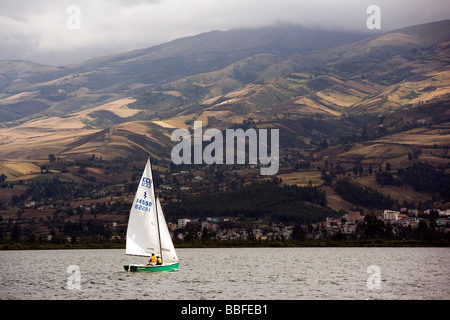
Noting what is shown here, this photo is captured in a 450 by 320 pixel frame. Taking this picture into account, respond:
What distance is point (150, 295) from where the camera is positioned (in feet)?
306

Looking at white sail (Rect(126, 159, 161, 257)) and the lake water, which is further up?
white sail (Rect(126, 159, 161, 257))

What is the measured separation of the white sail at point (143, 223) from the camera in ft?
363

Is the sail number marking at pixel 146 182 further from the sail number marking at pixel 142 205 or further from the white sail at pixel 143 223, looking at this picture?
the sail number marking at pixel 142 205

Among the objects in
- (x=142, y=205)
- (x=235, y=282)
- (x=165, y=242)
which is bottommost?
(x=235, y=282)

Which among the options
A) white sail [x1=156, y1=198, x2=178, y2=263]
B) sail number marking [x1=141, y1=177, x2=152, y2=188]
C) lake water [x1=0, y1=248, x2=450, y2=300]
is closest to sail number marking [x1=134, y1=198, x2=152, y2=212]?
sail number marking [x1=141, y1=177, x2=152, y2=188]

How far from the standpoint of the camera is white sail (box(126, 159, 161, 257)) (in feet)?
363

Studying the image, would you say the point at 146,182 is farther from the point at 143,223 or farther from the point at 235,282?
the point at 235,282

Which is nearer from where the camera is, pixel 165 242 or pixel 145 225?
pixel 145 225

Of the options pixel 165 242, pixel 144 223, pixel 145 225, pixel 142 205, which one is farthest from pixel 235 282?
pixel 142 205

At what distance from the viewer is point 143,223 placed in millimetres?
111250

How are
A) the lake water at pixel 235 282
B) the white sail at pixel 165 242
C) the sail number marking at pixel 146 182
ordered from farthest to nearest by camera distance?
the white sail at pixel 165 242, the sail number marking at pixel 146 182, the lake water at pixel 235 282

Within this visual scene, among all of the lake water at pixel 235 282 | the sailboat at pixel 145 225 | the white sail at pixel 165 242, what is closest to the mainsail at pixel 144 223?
the sailboat at pixel 145 225

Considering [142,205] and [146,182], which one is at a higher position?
[146,182]

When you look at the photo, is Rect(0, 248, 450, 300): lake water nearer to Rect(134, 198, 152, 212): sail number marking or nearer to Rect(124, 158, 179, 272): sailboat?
Rect(124, 158, 179, 272): sailboat
